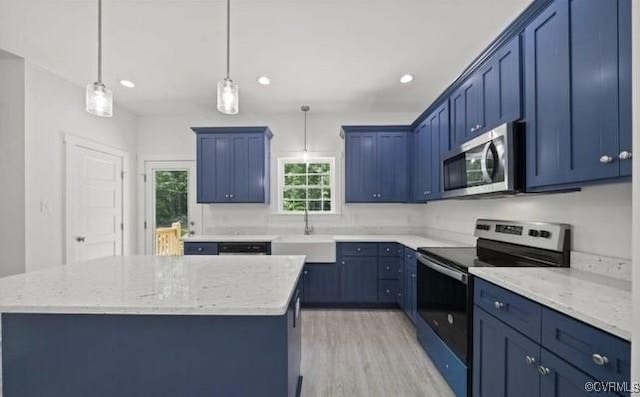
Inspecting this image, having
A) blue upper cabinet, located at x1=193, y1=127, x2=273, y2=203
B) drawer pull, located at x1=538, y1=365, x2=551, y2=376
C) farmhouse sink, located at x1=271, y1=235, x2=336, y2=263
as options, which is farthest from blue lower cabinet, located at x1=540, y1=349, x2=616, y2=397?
blue upper cabinet, located at x1=193, y1=127, x2=273, y2=203

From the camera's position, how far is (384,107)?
4.16 m

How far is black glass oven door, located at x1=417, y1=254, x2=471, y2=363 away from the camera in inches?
72.2

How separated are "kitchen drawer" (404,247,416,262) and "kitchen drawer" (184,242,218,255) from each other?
2.43 m

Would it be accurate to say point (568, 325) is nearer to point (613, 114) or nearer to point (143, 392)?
point (613, 114)

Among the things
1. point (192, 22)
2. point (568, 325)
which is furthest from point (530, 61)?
point (192, 22)

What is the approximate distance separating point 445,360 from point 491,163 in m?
1.48

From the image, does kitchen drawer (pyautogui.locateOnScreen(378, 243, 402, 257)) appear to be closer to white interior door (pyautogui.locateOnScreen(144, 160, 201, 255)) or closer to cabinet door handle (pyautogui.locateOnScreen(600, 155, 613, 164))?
cabinet door handle (pyautogui.locateOnScreen(600, 155, 613, 164))

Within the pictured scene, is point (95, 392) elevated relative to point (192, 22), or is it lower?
lower

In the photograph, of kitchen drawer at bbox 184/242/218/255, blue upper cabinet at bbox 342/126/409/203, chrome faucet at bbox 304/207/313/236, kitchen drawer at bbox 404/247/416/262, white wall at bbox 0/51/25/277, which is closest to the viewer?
white wall at bbox 0/51/25/277

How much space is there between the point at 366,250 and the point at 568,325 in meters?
2.59

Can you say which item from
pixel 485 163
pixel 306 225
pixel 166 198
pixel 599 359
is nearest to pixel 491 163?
pixel 485 163

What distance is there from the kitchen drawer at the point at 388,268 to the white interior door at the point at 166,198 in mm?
2971

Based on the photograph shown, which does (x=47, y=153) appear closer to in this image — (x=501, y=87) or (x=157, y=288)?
(x=157, y=288)

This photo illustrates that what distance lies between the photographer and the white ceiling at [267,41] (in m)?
2.17
